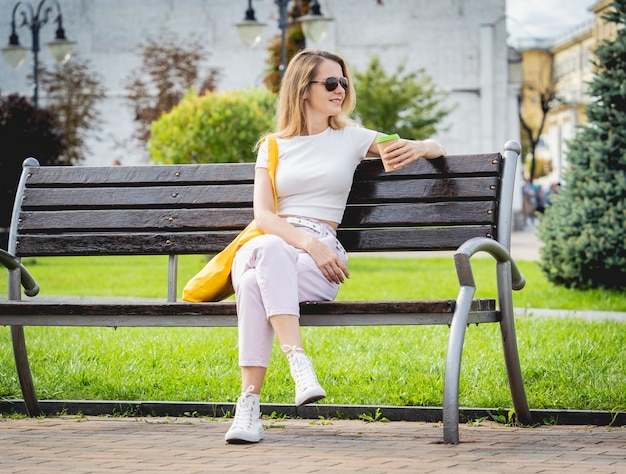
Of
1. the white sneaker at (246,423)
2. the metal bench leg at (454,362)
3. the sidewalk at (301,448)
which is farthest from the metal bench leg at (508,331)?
the white sneaker at (246,423)

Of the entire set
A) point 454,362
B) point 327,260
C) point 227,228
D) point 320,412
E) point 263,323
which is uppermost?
point 227,228

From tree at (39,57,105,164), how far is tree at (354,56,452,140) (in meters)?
10.9

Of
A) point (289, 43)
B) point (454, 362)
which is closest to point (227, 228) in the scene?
point (454, 362)

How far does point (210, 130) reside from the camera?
21.5m

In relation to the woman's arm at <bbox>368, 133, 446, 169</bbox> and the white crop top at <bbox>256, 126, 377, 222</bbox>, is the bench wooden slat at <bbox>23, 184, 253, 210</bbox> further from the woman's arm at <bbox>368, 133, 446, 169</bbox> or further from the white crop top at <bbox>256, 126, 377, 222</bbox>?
the woman's arm at <bbox>368, 133, 446, 169</bbox>

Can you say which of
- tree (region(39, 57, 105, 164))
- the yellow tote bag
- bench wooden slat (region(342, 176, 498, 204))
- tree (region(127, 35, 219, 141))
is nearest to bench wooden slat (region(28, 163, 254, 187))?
bench wooden slat (region(342, 176, 498, 204))

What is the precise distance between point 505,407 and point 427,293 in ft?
24.3

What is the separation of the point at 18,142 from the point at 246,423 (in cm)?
2071

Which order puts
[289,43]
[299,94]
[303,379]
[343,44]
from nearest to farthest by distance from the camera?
[303,379] → [299,94] → [289,43] → [343,44]

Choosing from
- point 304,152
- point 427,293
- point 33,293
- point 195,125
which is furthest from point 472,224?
point 195,125

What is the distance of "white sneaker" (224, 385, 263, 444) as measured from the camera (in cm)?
465

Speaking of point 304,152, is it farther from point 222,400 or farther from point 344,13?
point 344,13

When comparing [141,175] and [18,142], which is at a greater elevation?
[18,142]

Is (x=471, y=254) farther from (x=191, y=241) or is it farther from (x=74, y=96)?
(x=74, y=96)
